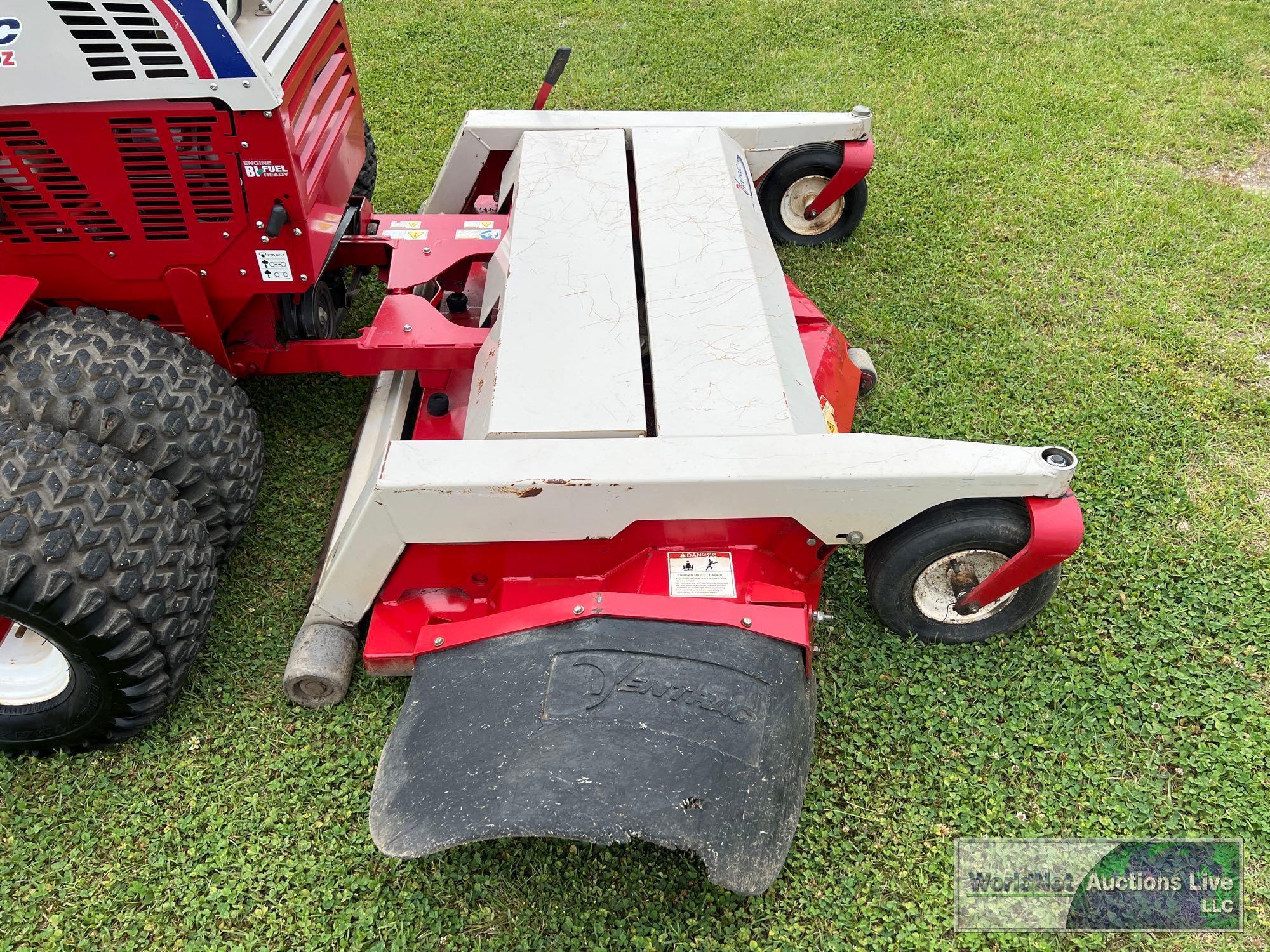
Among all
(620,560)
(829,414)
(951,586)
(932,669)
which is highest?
(620,560)

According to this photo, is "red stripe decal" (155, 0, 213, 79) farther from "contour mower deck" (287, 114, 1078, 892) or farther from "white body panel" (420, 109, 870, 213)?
"white body panel" (420, 109, 870, 213)

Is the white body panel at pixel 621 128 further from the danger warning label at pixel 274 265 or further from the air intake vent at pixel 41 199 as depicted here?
the air intake vent at pixel 41 199

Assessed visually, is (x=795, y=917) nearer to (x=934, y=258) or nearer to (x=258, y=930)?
(x=258, y=930)

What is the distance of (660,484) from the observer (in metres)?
2.22

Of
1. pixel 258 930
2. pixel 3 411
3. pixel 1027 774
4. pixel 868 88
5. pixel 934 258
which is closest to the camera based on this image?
pixel 258 930

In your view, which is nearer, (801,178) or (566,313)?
(566,313)

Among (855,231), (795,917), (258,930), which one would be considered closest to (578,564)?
(795,917)

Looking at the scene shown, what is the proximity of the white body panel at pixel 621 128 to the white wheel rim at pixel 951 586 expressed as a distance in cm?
204

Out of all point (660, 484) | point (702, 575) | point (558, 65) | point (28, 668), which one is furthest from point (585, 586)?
point (558, 65)

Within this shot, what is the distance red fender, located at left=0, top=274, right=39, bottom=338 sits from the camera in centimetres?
251

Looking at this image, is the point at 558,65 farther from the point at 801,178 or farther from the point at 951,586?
the point at 951,586

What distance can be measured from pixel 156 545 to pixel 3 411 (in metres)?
0.54

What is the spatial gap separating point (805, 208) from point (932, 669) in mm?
2440

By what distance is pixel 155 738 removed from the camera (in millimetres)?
2652
